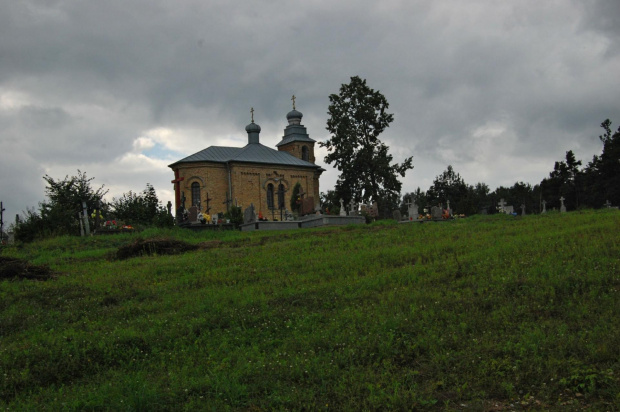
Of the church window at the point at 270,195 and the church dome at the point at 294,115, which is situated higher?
the church dome at the point at 294,115

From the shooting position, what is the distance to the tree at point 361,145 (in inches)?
1641

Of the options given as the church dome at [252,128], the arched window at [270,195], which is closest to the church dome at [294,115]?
the church dome at [252,128]

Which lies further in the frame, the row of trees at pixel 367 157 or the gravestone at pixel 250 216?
the row of trees at pixel 367 157

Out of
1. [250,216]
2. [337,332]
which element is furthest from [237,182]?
[337,332]

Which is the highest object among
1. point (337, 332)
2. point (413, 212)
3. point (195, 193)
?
point (195, 193)

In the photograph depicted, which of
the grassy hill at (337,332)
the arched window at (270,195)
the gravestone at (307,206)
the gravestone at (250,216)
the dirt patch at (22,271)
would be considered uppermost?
the arched window at (270,195)

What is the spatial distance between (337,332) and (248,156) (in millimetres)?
35910

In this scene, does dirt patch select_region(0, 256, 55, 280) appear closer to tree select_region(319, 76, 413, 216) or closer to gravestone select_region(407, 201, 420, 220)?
gravestone select_region(407, 201, 420, 220)

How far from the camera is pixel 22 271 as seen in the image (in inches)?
523

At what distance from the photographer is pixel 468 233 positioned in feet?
52.7

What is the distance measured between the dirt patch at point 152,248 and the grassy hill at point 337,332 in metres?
3.39

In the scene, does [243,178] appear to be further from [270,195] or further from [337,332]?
[337,332]

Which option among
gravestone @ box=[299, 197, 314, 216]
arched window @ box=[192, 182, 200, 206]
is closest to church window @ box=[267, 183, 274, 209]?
arched window @ box=[192, 182, 200, 206]

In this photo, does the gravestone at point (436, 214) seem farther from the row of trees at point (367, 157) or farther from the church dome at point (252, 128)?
the church dome at point (252, 128)
